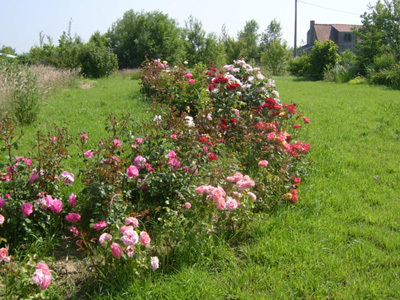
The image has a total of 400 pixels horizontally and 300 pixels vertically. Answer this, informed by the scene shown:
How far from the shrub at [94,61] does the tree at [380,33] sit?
14378 millimetres

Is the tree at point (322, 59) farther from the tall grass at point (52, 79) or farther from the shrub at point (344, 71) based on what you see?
the tall grass at point (52, 79)

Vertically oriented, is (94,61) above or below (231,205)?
above

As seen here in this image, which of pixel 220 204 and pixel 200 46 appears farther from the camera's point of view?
pixel 200 46

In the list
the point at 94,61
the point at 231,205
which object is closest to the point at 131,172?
the point at 231,205

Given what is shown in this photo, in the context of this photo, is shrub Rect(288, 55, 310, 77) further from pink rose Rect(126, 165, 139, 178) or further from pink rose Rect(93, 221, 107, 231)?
pink rose Rect(93, 221, 107, 231)

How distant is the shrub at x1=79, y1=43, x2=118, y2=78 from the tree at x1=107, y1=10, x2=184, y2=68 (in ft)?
20.0

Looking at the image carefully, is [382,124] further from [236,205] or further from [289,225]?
[236,205]

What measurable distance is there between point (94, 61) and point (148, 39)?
8964 mm

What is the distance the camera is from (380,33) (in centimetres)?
1877

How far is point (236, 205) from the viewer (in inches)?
96.9

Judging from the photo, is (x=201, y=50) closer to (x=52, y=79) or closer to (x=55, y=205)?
(x=52, y=79)

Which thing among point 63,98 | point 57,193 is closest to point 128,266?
point 57,193

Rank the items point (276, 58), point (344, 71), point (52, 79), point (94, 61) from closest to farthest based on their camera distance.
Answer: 1. point (52, 79)
2. point (344, 71)
3. point (94, 61)
4. point (276, 58)

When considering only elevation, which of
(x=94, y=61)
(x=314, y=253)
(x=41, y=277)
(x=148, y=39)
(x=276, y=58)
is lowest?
(x=314, y=253)
